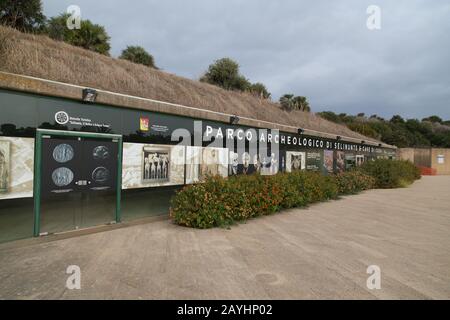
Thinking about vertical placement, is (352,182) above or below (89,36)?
below

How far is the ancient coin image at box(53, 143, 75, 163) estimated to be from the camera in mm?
5457

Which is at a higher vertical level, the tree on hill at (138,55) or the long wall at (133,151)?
the tree on hill at (138,55)

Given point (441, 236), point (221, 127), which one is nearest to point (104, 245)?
point (221, 127)

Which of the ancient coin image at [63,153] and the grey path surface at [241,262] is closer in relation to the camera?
the grey path surface at [241,262]

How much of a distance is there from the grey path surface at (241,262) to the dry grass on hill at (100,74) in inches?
171

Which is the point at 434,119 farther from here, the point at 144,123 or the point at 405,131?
the point at 144,123

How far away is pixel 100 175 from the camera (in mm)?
6082

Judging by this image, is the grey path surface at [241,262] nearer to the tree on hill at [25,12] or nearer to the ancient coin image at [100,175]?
the ancient coin image at [100,175]

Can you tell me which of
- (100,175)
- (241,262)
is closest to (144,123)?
(100,175)

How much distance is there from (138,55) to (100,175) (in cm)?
1670

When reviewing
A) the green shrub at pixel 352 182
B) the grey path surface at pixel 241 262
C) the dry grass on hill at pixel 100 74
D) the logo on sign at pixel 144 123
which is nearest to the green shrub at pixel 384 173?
the green shrub at pixel 352 182

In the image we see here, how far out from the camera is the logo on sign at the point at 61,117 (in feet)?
18.0
